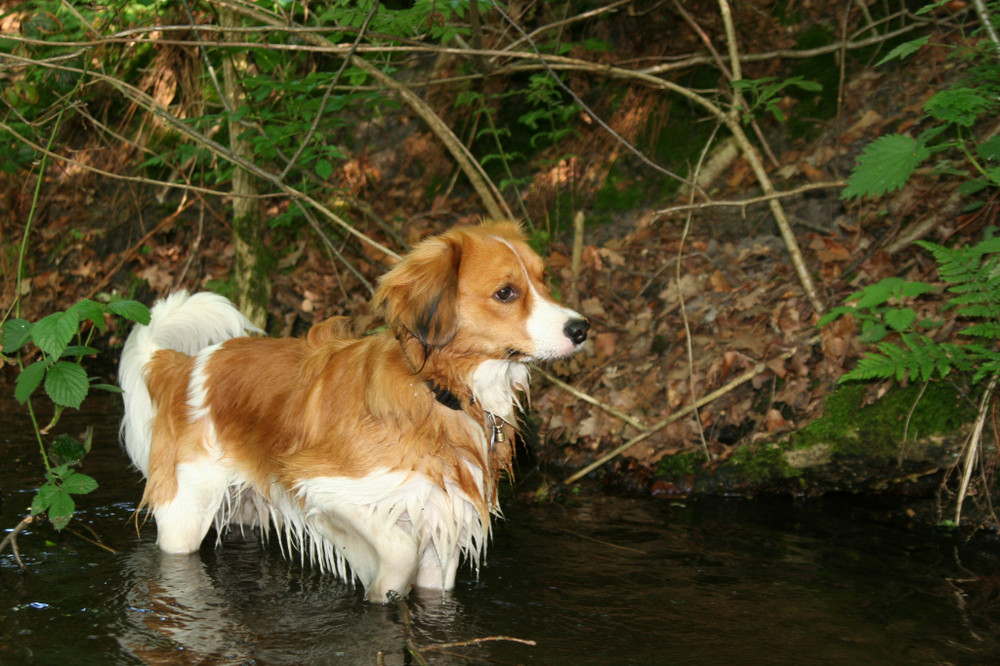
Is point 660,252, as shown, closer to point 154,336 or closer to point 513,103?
point 513,103

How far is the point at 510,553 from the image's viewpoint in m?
4.39

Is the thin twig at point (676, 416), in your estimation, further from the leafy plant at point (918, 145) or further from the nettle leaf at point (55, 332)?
the nettle leaf at point (55, 332)

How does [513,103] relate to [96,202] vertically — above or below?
above

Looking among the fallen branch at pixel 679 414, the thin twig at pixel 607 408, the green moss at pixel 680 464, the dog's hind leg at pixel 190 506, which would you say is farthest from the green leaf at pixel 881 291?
the dog's hind leg at pixel 190 506

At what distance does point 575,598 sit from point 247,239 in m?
5.13

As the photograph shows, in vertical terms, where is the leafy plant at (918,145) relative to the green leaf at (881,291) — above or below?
above

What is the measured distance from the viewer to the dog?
3.45 metres

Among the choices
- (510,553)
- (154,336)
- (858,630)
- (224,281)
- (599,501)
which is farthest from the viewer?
(224,281)

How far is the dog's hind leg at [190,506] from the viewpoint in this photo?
4199 millimetres

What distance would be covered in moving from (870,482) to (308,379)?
11.2ft

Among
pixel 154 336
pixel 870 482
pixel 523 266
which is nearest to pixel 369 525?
pixel 523 266

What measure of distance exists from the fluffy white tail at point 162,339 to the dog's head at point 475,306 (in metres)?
1.62

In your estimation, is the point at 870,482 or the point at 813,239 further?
the point at 813,239

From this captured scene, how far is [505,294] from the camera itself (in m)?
3.47
